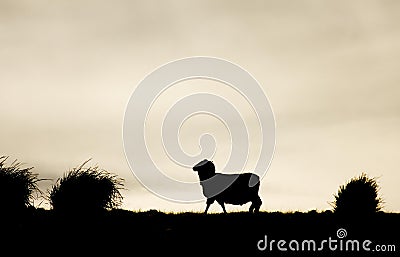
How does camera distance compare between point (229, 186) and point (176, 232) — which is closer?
point (176, 232)

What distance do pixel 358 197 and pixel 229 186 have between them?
4.63m

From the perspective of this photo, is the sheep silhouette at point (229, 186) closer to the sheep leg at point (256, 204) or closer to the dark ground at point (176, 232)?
the sheep leg at point (256, 204)

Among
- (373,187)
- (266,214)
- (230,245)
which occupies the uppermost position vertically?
(373,187)

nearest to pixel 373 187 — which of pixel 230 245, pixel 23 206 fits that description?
pixel 230 245

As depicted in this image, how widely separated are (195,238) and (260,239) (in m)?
1.78

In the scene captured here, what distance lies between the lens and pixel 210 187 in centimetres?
2509

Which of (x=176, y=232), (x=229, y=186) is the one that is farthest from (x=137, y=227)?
(x=229, y=186)

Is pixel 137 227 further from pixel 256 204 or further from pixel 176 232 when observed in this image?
pixel 256 204

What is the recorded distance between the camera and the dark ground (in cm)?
1593

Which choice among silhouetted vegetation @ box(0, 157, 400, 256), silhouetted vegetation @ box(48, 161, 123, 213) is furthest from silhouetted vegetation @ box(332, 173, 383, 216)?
silhouetted vegetation @ box(48, 161, 123, 213)

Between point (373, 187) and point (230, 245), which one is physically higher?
point (373, 187)

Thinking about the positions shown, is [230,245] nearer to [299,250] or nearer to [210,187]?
[299,250]

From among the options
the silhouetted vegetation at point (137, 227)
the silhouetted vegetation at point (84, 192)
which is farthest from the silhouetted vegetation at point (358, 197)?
the silhouetted vegetation at point (84, 192)

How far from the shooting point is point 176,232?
17500 millimetres
